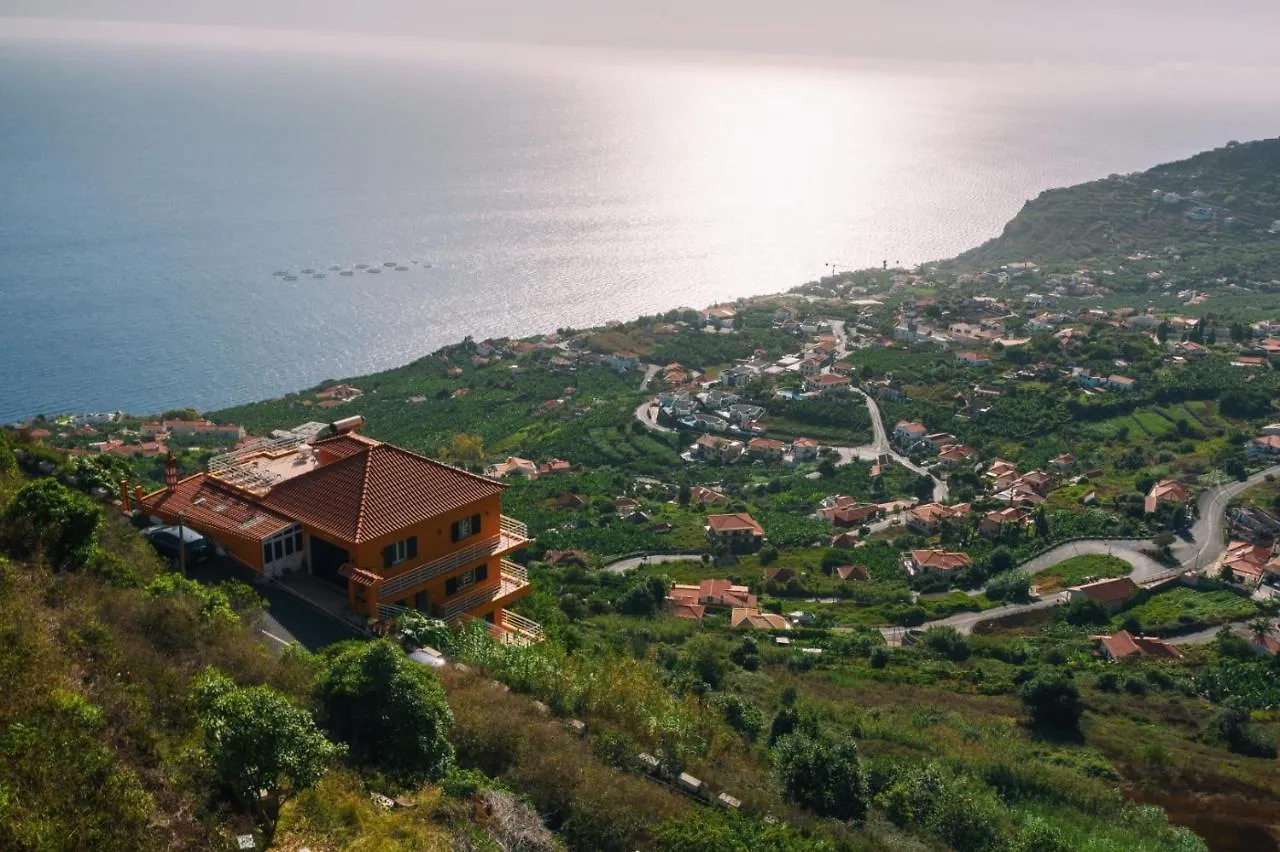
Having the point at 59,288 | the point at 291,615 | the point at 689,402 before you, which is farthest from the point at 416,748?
the point at 59,288

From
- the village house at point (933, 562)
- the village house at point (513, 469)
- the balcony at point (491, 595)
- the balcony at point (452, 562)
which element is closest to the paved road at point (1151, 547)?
the village house at point (933, 562)

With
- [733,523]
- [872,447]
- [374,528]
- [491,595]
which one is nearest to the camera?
[374,528]

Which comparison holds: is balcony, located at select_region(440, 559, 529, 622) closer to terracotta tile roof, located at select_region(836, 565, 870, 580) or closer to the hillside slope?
terracotta tile roof, located at select_region(836, 565, 870, 580)

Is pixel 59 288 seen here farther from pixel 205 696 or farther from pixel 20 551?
pixel 205 696

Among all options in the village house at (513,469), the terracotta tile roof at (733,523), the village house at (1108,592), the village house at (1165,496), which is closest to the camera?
the village house at (1108,592)

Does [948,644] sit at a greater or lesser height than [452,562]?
lesser

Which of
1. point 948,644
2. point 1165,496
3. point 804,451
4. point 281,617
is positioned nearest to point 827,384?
point 804,451

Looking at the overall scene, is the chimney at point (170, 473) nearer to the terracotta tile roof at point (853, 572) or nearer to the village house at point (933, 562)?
the terracotta tile roof at point (853, 572)

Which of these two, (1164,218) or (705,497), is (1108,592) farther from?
(1164,218)
